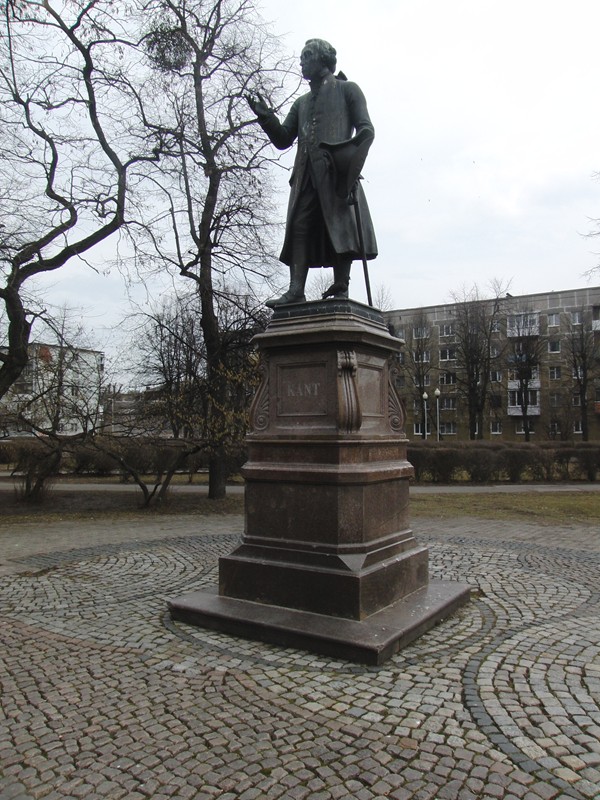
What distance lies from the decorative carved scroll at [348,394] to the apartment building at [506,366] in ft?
118

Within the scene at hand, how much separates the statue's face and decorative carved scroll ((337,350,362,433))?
273 centimetres

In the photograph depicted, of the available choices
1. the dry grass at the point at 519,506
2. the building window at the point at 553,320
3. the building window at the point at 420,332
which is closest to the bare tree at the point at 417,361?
the building window at the point at 420,332

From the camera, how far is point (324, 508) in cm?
455

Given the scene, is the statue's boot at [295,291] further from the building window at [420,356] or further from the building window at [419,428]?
the building window at [419,428]

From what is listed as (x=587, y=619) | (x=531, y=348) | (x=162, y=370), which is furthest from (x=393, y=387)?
(x=531, y=348)

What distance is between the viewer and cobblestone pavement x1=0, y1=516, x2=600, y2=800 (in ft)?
8.37

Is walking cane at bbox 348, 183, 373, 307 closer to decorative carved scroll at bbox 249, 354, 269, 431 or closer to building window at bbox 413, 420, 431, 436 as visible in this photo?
decorative carved scroll at bbox 249, 354, 269, 431

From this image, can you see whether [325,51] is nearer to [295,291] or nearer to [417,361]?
[295,291]

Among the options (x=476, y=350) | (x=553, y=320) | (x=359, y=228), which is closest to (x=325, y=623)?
(x=359, y=228)

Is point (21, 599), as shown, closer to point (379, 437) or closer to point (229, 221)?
point (379, 437)

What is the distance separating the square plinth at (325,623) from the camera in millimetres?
3873

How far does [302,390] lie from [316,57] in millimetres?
3084

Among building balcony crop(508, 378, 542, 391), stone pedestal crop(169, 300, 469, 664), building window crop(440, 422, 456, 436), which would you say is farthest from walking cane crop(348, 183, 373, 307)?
building window crop(440, 422, 456, 436)

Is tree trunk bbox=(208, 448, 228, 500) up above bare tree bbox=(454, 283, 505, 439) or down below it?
below
